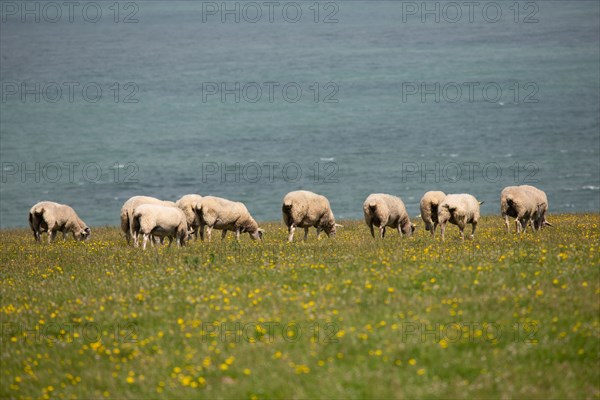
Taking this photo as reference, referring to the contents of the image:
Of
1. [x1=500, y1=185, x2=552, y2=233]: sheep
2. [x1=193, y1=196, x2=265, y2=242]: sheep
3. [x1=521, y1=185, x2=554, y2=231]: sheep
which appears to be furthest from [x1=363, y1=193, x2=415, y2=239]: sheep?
[x1=521, y1=185, x2=554, y2=231]: sheep

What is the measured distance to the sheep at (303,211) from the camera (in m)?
27.3

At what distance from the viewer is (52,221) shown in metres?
29.5

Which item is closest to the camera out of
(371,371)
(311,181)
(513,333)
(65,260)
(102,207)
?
(371,371)

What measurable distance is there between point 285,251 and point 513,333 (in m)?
7.75

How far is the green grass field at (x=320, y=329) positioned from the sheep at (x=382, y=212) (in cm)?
976

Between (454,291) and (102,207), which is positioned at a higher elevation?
(454,291)

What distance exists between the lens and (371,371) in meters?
12.1

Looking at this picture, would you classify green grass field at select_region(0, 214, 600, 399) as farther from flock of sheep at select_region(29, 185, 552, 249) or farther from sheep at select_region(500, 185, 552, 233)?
sheep at select_region(500, 185, 552, 233)

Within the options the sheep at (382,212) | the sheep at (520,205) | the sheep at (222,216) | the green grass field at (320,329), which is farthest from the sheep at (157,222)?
the sheep at (520,205)

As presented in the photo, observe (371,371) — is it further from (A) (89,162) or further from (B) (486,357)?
(A) (89,162)

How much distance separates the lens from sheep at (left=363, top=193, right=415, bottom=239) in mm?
27391

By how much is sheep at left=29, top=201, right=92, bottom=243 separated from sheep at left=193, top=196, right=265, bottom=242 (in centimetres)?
550

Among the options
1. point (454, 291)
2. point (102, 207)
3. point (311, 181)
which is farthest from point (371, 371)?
point (311, 181)

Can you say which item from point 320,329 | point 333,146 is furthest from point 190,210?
point 333,146
